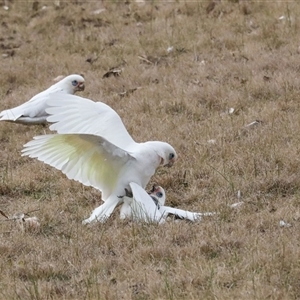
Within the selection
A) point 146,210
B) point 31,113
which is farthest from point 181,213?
point 31,113

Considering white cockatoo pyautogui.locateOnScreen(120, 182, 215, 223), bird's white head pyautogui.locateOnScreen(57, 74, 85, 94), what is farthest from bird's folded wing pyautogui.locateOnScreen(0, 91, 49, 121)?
white cockatoo pyautogui.locateOnScreen(120, 182, 215, 223)

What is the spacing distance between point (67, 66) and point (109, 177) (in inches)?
157

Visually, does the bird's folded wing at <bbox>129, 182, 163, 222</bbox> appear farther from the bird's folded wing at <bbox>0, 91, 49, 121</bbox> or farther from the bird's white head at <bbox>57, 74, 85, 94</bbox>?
the bird's white head at <bbox>57, 74, 85, 94</bbox>

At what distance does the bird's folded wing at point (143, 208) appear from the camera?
187 inches

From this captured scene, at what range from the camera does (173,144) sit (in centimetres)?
638

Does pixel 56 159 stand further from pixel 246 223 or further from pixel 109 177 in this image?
pixel 246 223

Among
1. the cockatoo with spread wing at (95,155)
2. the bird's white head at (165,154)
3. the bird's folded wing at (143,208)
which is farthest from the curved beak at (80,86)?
the bird's folded wing at (143,208)

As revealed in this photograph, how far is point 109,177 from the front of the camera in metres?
5.15

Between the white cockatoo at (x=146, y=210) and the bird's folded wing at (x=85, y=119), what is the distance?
42 cm

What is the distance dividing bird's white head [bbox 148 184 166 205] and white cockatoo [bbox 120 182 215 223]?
39 millimetres

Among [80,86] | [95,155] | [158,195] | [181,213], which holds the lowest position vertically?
[80,86]

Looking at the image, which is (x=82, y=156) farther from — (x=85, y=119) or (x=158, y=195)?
(x=158, y=195)

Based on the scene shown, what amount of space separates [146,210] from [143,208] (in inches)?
1.1

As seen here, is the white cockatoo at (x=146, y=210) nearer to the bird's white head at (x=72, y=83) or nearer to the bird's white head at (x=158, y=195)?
the bird's white head at (x=158, y=195)
